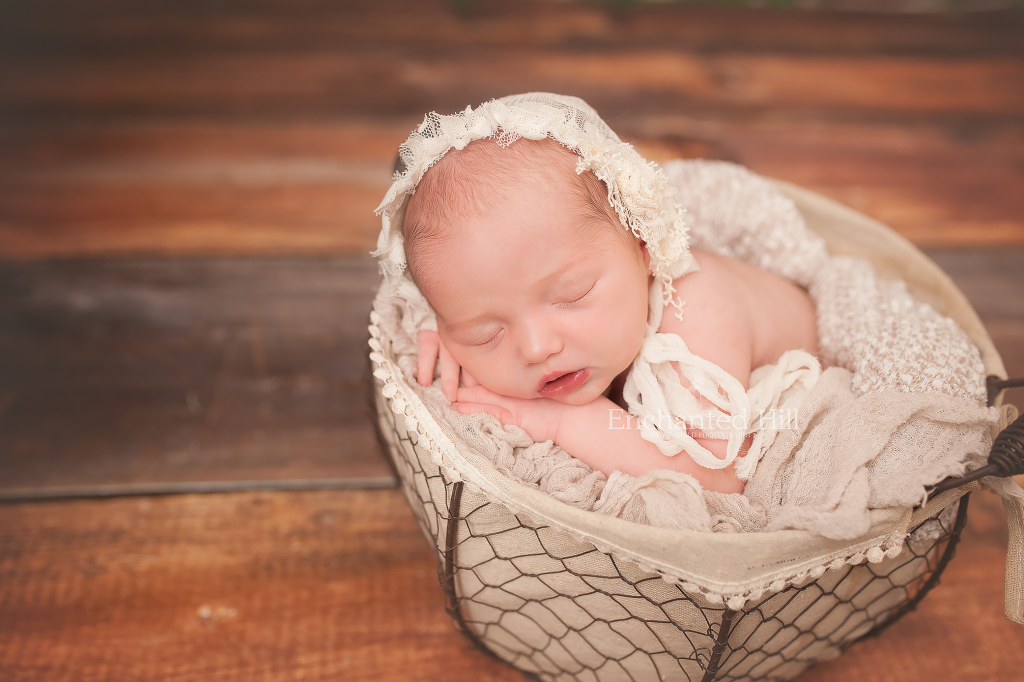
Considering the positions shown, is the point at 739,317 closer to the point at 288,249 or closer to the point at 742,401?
the point at 742,401

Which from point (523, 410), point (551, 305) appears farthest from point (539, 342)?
point (523, 410)

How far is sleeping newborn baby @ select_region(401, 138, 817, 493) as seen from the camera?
79cm

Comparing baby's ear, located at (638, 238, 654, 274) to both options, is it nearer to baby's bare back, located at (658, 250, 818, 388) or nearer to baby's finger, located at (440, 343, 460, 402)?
baby's bare back, located at (658, 250, 818, 388)

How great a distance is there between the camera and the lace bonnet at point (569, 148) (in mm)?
828

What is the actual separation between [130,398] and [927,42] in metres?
2.48

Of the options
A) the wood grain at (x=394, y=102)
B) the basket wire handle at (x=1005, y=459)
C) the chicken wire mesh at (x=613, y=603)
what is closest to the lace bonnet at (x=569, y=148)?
the chicken wire mesh at (x=613, y=603)

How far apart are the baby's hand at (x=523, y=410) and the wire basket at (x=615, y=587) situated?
0.10 m

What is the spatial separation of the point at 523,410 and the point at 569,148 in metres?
0.32

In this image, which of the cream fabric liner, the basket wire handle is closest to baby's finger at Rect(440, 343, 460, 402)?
the cream fabric liner

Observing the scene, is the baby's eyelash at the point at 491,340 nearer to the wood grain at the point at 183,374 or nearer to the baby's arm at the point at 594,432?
the baby's arm at the point at 594,432

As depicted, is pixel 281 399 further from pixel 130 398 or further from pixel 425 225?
pixel 425 225

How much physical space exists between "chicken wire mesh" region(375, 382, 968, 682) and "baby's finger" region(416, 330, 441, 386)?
0.21ft

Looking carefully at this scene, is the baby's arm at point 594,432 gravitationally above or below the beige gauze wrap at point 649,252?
below

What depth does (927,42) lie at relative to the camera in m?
2.36
